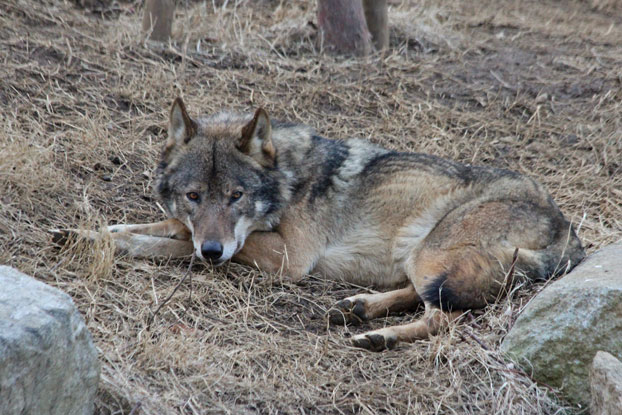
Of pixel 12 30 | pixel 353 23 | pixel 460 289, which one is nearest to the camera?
pixel 460 289

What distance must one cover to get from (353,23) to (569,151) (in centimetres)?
276

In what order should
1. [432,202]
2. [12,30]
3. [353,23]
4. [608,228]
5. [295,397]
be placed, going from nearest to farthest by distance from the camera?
[295,397] → [432,202] → [608,228] → [12,30] → [353,23]

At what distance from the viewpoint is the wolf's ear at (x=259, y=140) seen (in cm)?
479

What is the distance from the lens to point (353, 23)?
781cm

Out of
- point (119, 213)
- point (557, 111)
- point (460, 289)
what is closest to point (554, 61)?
point (557, 111)

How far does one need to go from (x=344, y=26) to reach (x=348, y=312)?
4.39 metres

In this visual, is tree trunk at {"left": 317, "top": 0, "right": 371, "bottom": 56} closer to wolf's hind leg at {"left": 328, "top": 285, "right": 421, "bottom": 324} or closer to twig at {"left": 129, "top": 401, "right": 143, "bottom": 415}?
wolf's hind leg at {"left": 328, "top": 285, "right": 421, "bottom": 324}

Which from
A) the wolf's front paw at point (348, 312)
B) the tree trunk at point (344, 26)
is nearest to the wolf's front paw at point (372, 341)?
the wolf's front paw at point (348, 312)

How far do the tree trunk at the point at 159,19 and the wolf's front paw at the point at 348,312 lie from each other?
14.4ft

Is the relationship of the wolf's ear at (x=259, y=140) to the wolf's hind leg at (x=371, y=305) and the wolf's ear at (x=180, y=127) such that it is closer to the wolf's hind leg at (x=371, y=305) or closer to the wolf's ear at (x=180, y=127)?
the wolf's ear at (x=180, y=127)

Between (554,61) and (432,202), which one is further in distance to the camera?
(554,61)

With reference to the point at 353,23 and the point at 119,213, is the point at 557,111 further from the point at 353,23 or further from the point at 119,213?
the point at 119,213

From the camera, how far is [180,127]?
488 centimetres

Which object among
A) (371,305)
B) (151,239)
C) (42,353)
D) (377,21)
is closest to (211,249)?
(151,239)
